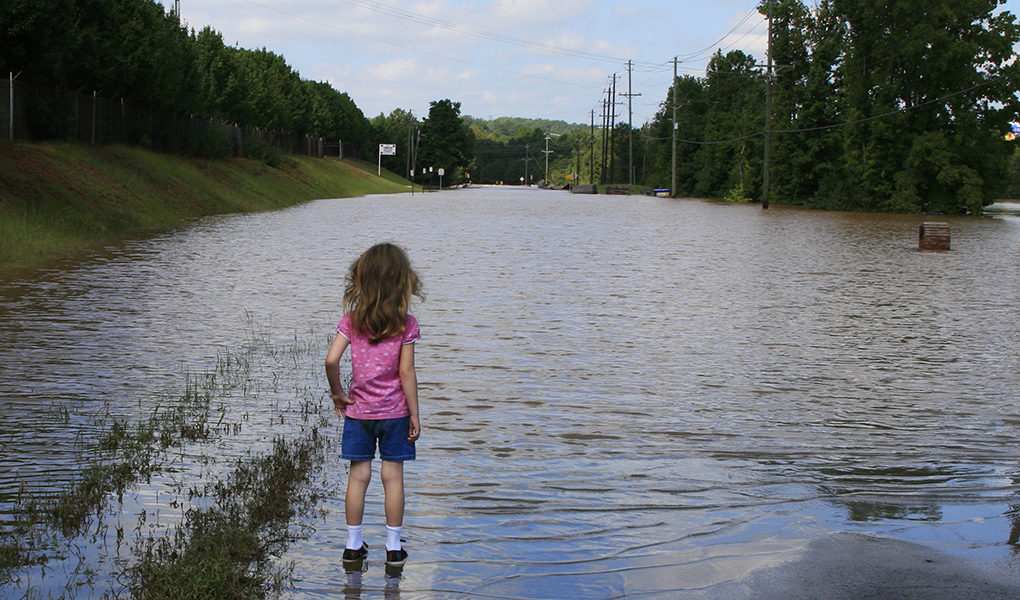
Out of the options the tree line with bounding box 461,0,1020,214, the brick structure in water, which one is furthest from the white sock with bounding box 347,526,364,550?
the tree line with bounding box 461,0,1020,214

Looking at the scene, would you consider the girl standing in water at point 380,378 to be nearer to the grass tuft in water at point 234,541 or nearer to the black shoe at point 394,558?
the black shoe at point 394,558

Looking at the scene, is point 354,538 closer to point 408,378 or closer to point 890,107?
point 408,378

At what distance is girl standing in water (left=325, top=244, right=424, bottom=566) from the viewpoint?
520cm

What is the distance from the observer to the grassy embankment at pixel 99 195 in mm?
22172

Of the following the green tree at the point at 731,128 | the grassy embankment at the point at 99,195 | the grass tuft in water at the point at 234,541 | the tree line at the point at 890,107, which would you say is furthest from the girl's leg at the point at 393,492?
the green tree at the point at 731,128

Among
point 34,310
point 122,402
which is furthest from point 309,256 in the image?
point 122,402

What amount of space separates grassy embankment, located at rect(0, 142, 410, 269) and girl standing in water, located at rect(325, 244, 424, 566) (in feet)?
50.7

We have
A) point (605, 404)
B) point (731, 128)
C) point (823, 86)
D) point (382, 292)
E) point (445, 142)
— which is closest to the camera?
point (382, 292)

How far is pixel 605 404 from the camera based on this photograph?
9.12 metres

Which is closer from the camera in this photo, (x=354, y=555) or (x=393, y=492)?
(x=354, y=555)

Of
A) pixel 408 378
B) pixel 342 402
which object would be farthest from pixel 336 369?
pixel 408 378

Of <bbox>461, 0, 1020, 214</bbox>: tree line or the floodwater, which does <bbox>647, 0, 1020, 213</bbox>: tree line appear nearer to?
<bbox>461, 0, 1020, 214</bbox>: tree line

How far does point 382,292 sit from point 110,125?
3900 centimetres

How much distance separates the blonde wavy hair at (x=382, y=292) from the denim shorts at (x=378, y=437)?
42 centimetres
